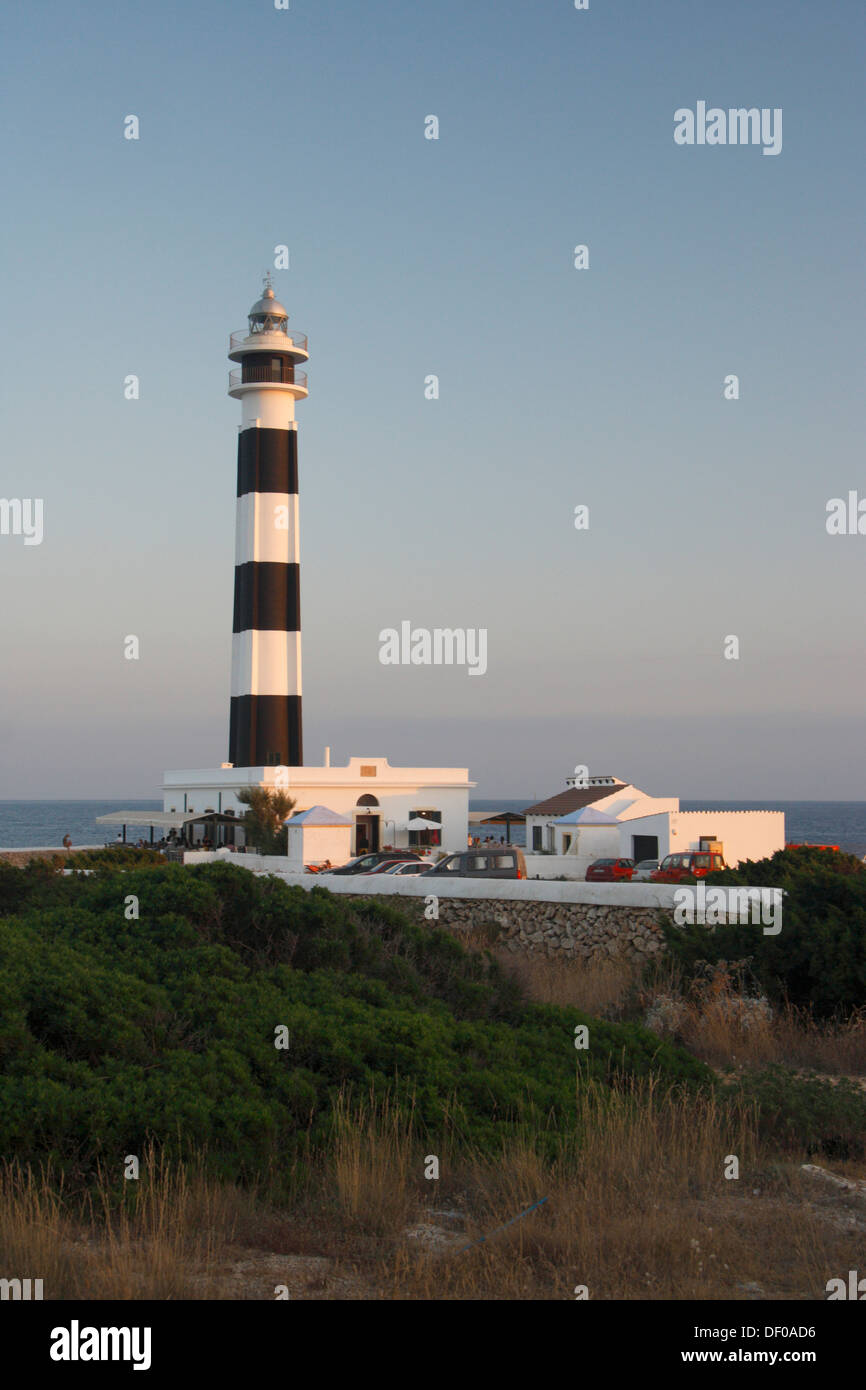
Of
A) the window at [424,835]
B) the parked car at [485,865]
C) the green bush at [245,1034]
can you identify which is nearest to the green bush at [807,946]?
the green bush at [245,1034]

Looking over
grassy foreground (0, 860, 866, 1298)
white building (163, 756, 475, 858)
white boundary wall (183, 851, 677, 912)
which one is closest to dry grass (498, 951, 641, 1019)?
white boundary wall (183, 851, 677, 912)

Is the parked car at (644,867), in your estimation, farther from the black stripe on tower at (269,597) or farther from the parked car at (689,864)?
the black stripe on tower at (269,597)

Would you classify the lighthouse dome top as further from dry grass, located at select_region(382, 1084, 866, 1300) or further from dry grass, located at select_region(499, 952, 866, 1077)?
dry grass, located at select_region(382, 1084, 866, 1300)

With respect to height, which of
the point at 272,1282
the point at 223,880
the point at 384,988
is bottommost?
the point at 272,1282

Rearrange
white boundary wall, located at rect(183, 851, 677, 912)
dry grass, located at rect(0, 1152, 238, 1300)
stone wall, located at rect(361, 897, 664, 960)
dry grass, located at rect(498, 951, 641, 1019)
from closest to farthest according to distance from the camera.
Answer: dry grass, located at rect(0, 1152, 238, 1300) < dry grass, located at rect(498, 951, 641, 1019) < stone wall, located at rect(361, 897, 664, 960) < white boundary wall, located at rect(183, 851, 677, 912)

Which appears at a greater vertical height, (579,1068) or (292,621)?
(292,621)

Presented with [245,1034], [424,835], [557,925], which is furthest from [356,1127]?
[424,835]

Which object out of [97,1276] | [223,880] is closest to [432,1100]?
[97,1276]

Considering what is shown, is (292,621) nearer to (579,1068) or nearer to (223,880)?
(223,880)
